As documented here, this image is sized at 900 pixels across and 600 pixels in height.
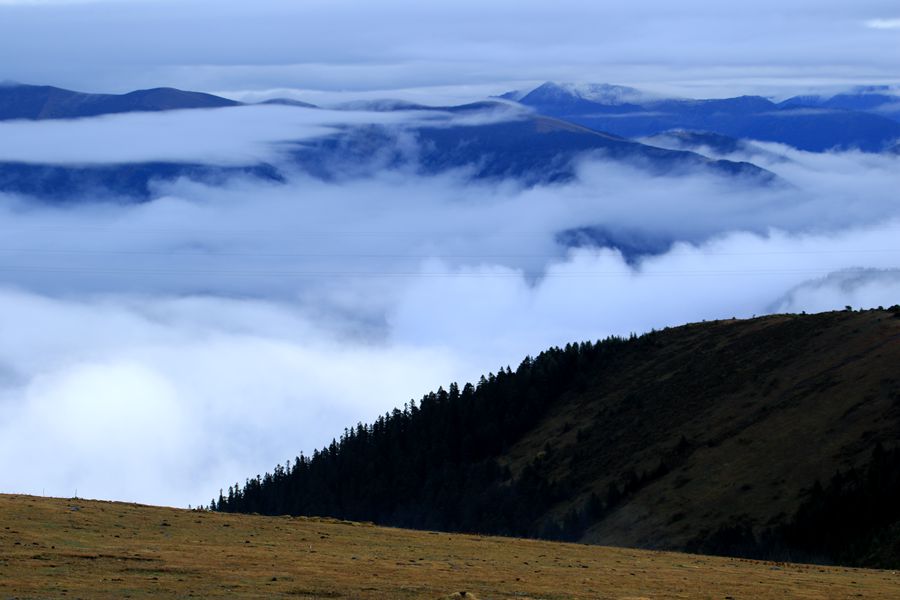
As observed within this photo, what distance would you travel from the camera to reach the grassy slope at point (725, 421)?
84.2m

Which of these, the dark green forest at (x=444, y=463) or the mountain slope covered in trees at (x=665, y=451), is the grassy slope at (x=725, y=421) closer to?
the mountain slope covered in trees at (x=665, y=451)

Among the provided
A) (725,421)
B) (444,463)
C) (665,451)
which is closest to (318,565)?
(665,451)

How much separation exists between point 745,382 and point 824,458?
2482cm

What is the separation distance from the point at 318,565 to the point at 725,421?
62.9 m

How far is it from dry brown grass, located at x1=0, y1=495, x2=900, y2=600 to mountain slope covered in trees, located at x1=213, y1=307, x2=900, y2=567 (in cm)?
2029

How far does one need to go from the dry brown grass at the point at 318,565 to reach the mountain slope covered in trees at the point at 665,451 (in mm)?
20295

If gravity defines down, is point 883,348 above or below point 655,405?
above

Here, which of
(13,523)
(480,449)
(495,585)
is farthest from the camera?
(480,449)

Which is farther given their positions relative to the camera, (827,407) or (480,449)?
(480,449)

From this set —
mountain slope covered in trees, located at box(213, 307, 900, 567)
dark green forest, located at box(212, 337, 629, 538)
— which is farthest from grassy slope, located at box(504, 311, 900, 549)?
dark green forest, located at box(212, 337, 629, 538)

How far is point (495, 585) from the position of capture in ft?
138

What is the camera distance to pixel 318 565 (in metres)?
45.0

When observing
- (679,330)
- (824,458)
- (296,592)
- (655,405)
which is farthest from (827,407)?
(296,592)

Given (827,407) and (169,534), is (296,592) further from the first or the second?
(827,407)
